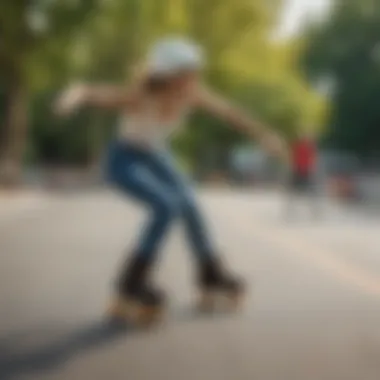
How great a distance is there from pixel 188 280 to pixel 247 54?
219 mm

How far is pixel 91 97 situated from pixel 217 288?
191 millimetres

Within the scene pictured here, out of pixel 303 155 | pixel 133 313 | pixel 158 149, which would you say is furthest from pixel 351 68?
pixel 133 313

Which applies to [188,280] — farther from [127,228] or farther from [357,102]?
[357,102]

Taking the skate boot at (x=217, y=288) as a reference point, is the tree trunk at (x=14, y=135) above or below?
above

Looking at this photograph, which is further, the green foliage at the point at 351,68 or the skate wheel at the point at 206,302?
the skate wheel at the point at 206,302

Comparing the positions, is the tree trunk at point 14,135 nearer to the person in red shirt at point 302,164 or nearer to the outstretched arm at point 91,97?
the outstretched arm at point 91,97

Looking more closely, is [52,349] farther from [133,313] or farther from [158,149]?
[158,149]

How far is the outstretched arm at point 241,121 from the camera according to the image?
0.88m

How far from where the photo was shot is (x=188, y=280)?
96 centimetres

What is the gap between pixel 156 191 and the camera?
0.97 meters

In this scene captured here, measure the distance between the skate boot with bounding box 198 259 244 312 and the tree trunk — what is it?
0.18 metres

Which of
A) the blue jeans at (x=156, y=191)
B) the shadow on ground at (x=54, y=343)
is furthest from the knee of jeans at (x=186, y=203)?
the shadow on ground at (x=54, y=343)

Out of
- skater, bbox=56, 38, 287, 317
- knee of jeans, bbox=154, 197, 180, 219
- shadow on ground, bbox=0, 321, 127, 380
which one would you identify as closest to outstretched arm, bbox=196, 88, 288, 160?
skater, bbox=56, 38, 287, 317

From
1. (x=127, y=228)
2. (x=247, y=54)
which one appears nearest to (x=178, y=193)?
(x=127, y=228)
